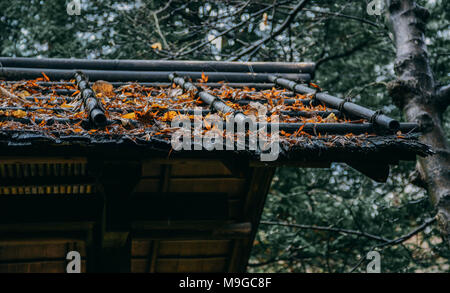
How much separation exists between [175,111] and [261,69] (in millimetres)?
2487

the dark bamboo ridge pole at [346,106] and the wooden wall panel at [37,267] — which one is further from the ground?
the dark bamboo ridge pole at [346,106]

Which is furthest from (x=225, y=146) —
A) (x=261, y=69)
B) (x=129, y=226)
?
(x=261, y=69)

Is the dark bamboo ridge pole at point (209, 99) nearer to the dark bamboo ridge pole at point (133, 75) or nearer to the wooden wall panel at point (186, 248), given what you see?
the dark bamboo ridge pole at point (133, 75)

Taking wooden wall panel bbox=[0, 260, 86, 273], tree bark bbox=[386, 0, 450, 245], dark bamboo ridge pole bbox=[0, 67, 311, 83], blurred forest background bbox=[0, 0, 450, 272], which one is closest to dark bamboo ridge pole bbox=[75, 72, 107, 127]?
dark bamboo ridge pole bbox=[0, 67, 311, 83]

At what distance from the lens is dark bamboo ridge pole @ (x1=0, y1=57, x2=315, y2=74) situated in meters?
5.07

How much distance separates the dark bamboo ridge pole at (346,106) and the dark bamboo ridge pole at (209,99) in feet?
3.00

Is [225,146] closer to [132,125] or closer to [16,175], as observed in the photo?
[132,125]

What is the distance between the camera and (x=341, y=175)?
9.64 m

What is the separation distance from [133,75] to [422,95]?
3122 millimetres

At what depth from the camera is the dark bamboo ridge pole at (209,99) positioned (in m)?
2.98

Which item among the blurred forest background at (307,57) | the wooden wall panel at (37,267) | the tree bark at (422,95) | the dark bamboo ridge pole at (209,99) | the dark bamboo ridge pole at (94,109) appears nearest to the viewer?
the dark bamboo ridge pole at (94,109)

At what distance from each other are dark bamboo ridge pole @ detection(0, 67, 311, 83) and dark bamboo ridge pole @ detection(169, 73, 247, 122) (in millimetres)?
235

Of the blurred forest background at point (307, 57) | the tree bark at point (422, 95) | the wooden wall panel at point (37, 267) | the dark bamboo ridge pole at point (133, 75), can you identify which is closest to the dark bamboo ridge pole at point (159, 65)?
the dark bamboo ridge pole at point (133, 75)

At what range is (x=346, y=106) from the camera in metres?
3.68
